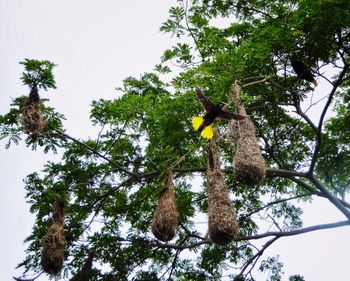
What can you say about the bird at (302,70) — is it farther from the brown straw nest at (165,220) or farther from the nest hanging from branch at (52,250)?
the nest hanging from branch at (52,250)

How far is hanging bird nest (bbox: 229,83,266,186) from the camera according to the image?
3.28m

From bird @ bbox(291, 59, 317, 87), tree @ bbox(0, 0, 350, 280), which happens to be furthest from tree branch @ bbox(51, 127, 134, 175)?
bird @ bbox(291, 59, 317, 87)

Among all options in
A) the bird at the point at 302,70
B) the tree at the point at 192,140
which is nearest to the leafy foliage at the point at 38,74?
the tree at the point at 192,140

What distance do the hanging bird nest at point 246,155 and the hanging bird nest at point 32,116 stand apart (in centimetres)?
201

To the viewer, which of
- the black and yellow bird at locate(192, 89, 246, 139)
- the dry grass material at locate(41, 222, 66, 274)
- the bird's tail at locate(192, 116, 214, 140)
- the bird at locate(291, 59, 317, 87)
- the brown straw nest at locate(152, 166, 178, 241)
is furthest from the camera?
the bird at locate(291, 59, 317, 87)

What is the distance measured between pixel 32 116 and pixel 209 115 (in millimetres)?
1893

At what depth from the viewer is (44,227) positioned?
5539 millimetres

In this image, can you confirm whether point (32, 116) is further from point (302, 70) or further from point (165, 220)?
point (302, 70)

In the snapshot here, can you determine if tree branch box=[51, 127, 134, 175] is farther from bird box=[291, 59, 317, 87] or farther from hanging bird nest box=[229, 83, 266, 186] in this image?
bird box=[291, 59, 317, 87]

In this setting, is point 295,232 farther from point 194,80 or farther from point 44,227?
point 44,227

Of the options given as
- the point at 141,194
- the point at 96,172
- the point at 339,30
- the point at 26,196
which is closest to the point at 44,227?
the point at 26,196

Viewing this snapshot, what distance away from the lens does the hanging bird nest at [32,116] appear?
4027 millimetres

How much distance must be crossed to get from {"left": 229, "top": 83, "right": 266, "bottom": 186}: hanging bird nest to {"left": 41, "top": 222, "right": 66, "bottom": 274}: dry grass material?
79.6 inches

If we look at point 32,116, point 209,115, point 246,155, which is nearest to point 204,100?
point 209,115
